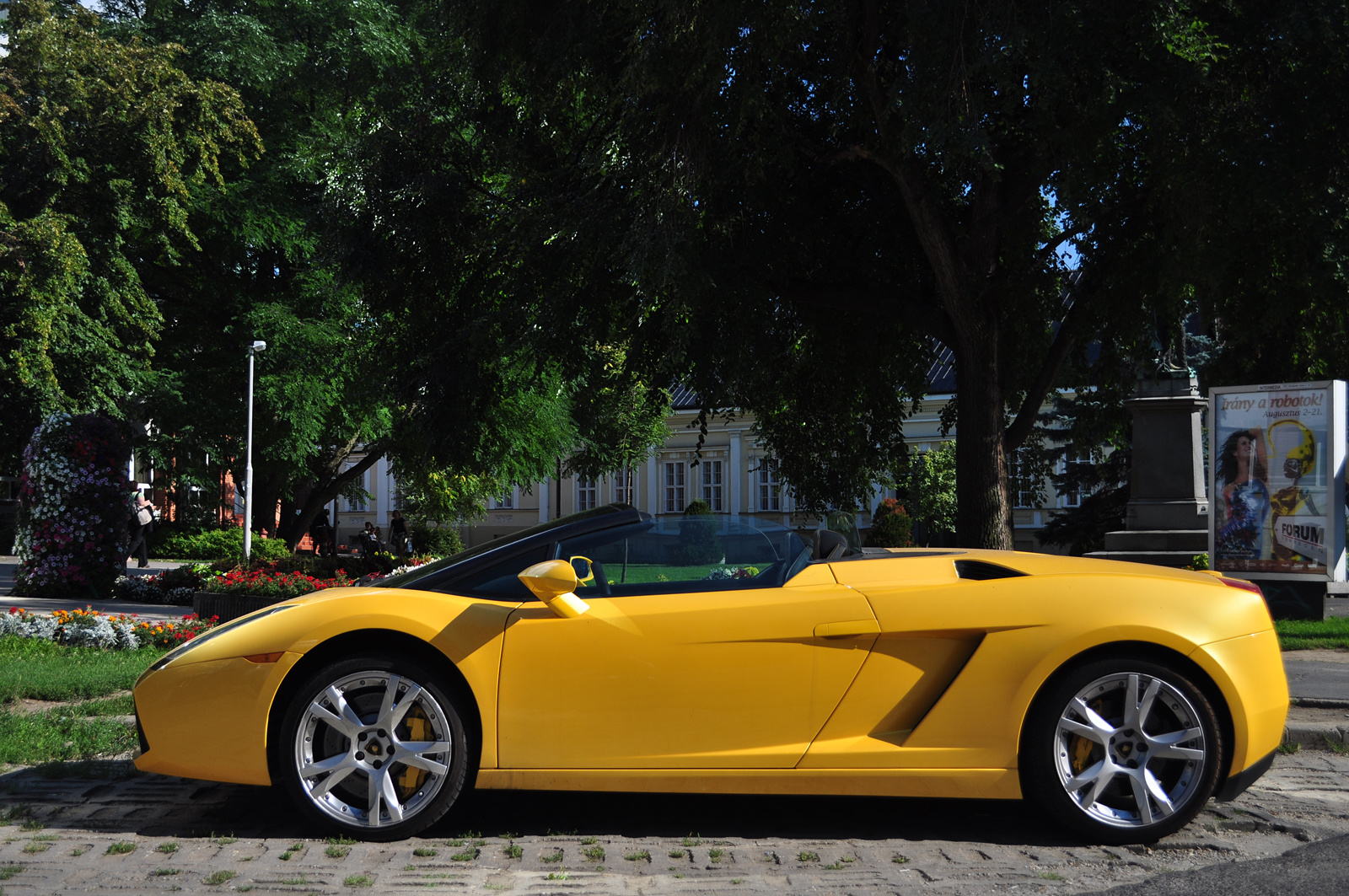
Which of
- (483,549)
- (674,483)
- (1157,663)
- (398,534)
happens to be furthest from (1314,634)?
(674,483)

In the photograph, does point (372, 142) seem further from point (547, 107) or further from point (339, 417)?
point (339, 417)

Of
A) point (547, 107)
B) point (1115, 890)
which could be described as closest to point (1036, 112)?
point (547, 107)

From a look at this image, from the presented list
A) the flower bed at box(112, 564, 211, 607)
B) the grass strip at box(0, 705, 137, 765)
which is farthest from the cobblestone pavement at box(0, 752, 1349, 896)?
the flower bed at box(112, 564, 211, 607)

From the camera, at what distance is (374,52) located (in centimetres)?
2514

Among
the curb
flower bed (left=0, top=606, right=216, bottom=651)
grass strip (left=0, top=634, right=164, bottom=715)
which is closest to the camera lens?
the curb

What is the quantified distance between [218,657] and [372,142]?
359 inches

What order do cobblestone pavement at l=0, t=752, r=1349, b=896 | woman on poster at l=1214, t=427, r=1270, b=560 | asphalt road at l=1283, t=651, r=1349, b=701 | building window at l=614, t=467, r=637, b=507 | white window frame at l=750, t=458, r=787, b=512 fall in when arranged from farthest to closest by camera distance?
1. building window at l=614, t=467, r=637, b=507
2. white window frame at l=750, t=458, r=787, b=512
3. woman on poster at l=1214, t=427, r=1270, b=560
4. asphalt road at l=1283, t=651, r=1349, b=701
5. cobblestone pavement at l=0, t=752, r=1349, b=896

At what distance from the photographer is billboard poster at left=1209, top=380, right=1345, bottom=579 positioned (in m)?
12.0

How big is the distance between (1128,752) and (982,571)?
0.82 metres

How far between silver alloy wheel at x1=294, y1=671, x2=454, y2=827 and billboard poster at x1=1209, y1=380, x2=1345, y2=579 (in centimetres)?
1056

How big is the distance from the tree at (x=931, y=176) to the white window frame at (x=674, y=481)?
38262mm

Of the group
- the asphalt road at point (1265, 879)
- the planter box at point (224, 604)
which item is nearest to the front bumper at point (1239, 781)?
the asphalt road at point (1265, 879)

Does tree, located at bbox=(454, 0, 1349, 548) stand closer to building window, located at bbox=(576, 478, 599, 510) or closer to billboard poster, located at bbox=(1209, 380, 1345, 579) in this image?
billboard poster, located at bbox=(1209, 380, 1345, 579)

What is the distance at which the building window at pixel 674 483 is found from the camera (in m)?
52.1
